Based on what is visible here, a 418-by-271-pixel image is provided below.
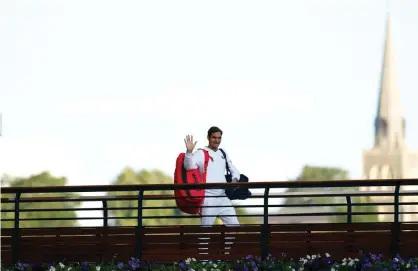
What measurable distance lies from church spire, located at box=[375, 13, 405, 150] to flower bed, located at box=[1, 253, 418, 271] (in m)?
169

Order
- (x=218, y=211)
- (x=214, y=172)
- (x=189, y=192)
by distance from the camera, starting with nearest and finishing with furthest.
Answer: (x=189, y=192)
(x=218, y=211)
(x=214, y=172)

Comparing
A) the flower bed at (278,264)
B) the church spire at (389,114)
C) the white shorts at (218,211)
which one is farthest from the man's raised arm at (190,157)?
the church spire at (389,114)

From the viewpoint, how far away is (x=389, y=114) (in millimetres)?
188250

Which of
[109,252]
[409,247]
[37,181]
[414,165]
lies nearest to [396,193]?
[409,247]

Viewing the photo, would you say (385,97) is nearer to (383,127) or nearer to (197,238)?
(383,127)

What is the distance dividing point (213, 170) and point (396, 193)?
3151 mm

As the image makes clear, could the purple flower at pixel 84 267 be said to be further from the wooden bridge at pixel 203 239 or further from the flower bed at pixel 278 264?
the wooden bridge at pixel 203 239

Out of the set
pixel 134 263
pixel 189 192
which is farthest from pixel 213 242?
pixel 134 263

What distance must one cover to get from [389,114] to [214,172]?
170 metres

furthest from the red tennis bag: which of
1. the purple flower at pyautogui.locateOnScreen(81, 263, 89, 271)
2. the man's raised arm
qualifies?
the purple flower at pyautogui.locateOnScreen(81, 263, 89, 271)

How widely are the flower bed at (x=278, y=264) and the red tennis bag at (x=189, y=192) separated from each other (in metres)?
0.75

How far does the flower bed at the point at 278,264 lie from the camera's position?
56.5ft

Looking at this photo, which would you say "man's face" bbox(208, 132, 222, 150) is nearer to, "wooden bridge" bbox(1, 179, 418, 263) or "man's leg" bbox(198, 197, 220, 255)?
"man's leg" bbox(198, 197, 220, 255)

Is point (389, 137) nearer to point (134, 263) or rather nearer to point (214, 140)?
point (214, 140)
